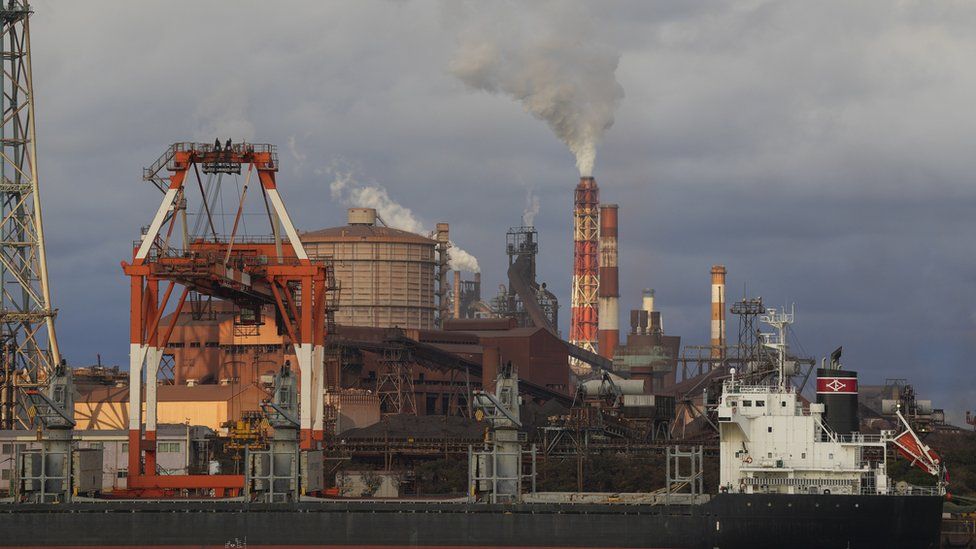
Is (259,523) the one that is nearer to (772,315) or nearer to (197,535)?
(197,535)

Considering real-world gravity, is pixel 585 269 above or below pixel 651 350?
above

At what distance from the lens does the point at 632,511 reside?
194 ft

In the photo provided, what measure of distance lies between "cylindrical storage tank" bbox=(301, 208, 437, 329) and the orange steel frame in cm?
7656

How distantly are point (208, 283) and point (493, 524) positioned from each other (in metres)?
16.6

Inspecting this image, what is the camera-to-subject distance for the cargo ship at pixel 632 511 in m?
58.0

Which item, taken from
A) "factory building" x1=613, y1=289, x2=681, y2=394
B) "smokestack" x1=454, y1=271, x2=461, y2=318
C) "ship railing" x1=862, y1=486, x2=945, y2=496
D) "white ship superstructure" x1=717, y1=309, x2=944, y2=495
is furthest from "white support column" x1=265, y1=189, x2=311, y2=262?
"smokestack" x1=454, y1=271, x2=461, y2=318

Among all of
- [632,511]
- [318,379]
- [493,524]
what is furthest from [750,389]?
[318,379]

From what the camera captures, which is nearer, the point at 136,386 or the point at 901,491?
the point at 901,491

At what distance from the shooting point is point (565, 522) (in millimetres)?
59188

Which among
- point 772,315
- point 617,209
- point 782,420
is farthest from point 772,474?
point 617,209

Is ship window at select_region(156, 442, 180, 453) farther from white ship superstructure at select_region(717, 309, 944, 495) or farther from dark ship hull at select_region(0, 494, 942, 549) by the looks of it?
white ship superstructure at select_region(717, 309, 944, 495)

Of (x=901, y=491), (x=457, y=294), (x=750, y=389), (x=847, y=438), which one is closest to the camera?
(x=901, y=491)

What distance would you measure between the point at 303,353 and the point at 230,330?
52713 millimetres

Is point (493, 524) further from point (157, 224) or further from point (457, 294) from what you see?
point (457, 294)
